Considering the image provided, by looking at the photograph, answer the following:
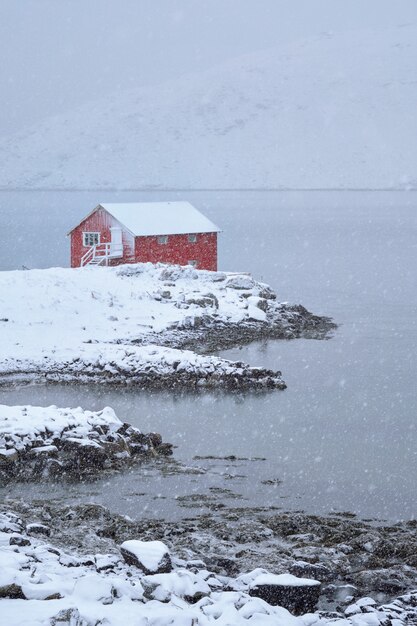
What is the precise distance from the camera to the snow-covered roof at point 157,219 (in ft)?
168

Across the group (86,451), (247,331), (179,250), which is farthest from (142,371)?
(179,250)

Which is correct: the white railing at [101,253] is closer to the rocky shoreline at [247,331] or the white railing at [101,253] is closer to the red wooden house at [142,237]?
the red wooden house at [142,237]

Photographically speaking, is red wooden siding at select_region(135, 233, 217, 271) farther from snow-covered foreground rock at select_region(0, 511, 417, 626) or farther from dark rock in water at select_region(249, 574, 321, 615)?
dark rock in water at select_region(249, 574, 321, 615)

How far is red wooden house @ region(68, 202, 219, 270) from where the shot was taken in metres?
51.1

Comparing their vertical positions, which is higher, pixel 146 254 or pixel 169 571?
pixel 146 254

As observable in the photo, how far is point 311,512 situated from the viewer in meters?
16.8

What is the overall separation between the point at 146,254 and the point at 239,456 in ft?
104

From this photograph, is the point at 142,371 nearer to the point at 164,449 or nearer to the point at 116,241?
the point at 164,449

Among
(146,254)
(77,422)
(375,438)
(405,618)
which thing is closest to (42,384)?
(77,422)

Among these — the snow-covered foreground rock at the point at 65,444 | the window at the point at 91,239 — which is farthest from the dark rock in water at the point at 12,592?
the window at the point at 91,239

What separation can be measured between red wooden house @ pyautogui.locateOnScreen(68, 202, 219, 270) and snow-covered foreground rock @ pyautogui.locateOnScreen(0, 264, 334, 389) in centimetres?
469

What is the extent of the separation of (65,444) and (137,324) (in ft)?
57.3

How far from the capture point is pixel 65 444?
63.8 feet

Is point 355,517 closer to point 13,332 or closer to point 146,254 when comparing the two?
point 13,332
